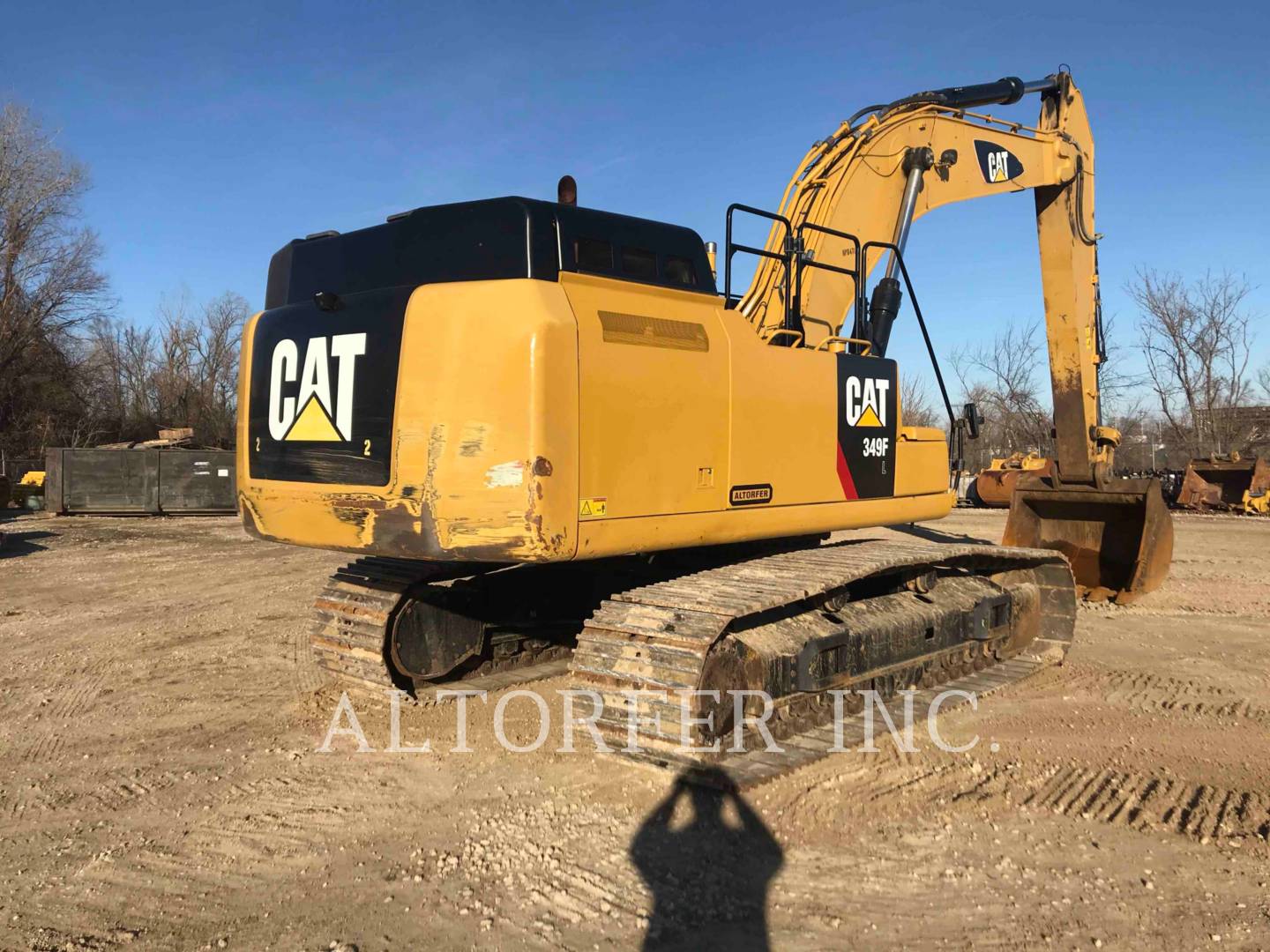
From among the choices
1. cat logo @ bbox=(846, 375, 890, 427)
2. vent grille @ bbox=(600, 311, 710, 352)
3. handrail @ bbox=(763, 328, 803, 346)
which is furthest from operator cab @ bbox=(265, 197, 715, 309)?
cat logo @ bbox=(846, 375, 890, 427)

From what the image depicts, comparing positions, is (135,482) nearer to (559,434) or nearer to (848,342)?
(848,342)

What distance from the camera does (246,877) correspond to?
3395 millimetres

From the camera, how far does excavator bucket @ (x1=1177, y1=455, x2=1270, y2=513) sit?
772 inches

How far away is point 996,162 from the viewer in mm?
7941

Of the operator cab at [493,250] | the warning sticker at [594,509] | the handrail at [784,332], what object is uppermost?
the operator cab at [493,250]

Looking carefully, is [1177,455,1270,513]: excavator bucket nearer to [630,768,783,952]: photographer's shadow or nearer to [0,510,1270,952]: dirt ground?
[0,510,1270,952]: dirt ground

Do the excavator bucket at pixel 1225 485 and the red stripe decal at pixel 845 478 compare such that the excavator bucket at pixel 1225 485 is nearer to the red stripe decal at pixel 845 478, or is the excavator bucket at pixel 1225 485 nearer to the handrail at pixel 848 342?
the handrail at pixel 848 342

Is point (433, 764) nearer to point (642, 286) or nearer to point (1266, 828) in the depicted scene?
point (642, 286)

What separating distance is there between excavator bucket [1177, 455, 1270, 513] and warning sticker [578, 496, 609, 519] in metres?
19.6

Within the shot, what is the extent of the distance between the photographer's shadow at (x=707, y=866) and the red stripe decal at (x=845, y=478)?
1.89m

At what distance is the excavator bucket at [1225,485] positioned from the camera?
19609mm

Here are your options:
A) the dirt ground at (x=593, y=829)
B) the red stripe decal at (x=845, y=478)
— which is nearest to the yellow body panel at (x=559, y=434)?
the red stripe decal at (x=845, y=478)

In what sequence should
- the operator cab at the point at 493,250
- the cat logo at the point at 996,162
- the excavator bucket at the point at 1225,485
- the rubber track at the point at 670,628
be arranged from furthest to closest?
the excavator bucket at the point at 1225,485, the cat logo at the point at 996,162, the operator cab at the point at 493,250, the rubber track at the point at 670,628

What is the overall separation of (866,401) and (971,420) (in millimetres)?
1095
